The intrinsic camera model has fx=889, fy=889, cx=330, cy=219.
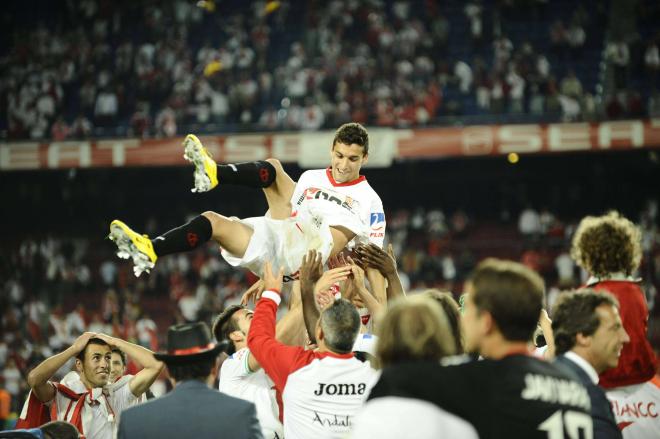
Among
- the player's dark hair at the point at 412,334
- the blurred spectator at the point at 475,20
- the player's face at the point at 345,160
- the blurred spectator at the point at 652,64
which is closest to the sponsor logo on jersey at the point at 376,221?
the player's face at the point at 345,160

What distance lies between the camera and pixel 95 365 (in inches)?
248

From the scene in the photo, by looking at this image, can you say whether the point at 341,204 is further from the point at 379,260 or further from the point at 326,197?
the point at 379,260

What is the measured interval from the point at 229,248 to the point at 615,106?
15.0 meters

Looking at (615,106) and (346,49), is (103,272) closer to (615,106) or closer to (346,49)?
(346,49)

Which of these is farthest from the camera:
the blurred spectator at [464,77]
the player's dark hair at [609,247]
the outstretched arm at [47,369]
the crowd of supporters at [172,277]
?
the blurred spectator at [464,77]

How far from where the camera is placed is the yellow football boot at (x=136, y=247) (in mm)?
5855

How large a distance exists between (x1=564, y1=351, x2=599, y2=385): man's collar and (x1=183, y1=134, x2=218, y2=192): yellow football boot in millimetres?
2913

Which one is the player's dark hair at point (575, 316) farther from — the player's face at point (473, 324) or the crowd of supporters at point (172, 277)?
the crowd of supporters at point (172, 277)

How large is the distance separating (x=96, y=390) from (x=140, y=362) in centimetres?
56

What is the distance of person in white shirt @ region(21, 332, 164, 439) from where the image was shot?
20.1ft

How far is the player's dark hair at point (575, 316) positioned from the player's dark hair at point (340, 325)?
43.0 inches

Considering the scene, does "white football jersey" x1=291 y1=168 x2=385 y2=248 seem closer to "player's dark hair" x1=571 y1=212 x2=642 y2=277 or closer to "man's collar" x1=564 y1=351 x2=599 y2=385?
"player's dark hair" x1=571 y1=212 x2=642 y2=277

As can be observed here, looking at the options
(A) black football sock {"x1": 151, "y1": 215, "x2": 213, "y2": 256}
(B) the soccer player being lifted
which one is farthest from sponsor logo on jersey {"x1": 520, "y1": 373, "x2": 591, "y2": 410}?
(A) black football sock {"x1": 151, "y1": 215, "x2": 213, "y2": 256}

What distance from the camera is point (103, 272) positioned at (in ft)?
68.4
